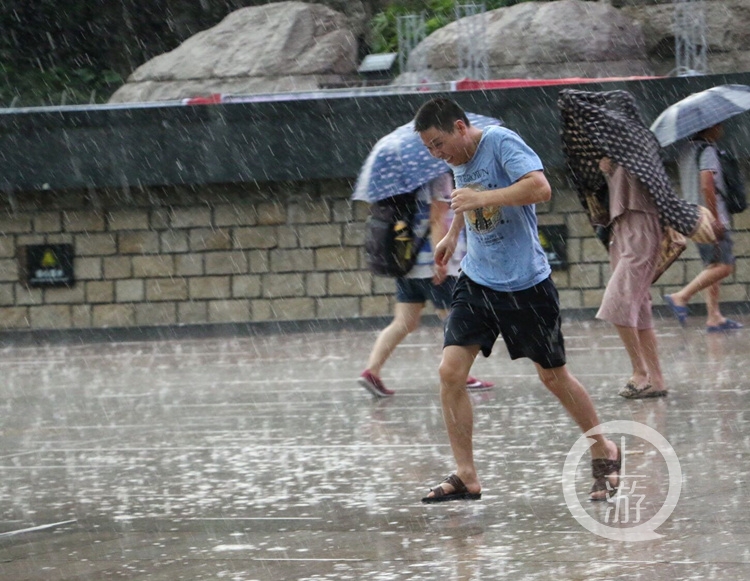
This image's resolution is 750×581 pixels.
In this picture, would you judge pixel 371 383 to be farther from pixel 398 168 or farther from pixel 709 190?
pixel 709 190

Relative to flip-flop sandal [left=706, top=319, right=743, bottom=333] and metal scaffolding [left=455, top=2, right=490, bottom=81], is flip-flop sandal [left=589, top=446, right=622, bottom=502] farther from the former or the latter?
metal scaffolding [left=455, top=2, right=490, bottom=81]

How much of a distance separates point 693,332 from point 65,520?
7686mm

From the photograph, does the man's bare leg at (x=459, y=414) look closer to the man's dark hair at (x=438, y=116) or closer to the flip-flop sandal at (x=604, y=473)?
the flip-flop sandal at (x=604, y=473)

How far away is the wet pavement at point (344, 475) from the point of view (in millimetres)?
5355

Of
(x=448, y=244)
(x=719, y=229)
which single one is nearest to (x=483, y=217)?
(x=448, y=244)

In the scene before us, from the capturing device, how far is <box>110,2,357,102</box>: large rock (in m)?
23.4

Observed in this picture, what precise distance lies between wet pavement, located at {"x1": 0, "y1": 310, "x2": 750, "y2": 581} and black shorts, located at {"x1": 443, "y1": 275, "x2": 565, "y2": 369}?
2.08ft

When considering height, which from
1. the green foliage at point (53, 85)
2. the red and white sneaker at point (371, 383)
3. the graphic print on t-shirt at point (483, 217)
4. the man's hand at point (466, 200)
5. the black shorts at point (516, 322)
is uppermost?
the green foliage at point (53, 85)

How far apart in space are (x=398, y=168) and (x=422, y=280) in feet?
2.67

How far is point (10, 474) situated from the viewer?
7766mm

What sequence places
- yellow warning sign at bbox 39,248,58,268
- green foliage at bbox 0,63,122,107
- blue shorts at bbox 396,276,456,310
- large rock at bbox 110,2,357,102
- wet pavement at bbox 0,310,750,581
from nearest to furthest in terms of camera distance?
wet pavement at bbox 0,310,750,581, blue shorts at bbox 396,276,456,310, yellow warning sign at bbox 39,248,58,268, large rock at bbox 110,2,357,102, green foliage at bbox 0,63,122,107

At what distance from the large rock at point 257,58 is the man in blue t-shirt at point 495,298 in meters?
16.7

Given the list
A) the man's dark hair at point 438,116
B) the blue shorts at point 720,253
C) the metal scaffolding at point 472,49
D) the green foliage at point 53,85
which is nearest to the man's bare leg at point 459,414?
the man's dark hair at point 438,116

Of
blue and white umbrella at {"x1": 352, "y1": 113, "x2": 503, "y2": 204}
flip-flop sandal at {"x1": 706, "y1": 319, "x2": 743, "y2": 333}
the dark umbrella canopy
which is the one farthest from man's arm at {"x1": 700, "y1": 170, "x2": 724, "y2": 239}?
blue and white umbrella at {"x1": 352, "y1": 113, "x2": 503, "y2": 204}
